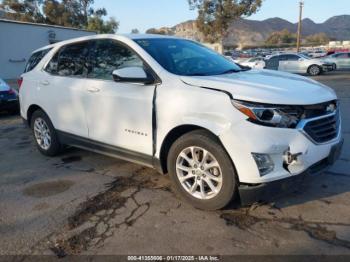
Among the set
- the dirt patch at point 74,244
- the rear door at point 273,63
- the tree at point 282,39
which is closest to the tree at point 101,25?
the rear door at point 273,63

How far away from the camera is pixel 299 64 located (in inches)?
928

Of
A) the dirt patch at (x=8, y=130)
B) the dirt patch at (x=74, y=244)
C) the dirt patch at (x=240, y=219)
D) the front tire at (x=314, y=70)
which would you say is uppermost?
the front tire at (x=314, y=70)

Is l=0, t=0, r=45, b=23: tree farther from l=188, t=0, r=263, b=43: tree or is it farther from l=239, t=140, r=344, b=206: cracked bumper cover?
l=239, t=140, r=344, b=206: cracked bumper cover

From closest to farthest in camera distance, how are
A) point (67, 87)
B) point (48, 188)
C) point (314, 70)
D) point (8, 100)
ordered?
point (48, 188) < point (67, 87) < point (8, 100) < point (314, 70)

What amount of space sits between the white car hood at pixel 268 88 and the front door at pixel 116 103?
0.65 meters

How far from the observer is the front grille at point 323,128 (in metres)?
3.45

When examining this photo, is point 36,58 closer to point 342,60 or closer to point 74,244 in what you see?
point 74,244

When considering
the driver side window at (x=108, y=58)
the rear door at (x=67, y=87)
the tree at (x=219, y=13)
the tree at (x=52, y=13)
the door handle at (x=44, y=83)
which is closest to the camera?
the driver side window at (x=108, y=58)

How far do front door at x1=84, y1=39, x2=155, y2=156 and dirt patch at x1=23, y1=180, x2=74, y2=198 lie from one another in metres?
0.68

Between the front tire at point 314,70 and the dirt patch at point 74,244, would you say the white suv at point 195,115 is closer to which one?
the dirt patch at point 74,244

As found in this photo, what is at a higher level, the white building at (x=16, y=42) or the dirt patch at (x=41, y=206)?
the white building at (x=16, y=42)

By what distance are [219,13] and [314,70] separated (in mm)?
17005

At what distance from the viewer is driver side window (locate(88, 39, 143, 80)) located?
439 cm

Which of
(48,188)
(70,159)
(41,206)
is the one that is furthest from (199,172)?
(70,159)
